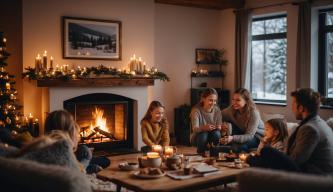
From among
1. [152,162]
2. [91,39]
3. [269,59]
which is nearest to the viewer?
[152,162]

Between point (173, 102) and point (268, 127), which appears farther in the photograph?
point (173, 102)

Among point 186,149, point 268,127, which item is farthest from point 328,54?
point 268,127

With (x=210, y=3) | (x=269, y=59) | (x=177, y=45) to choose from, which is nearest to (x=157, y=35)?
(x=177, y=45)

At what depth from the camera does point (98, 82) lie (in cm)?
612

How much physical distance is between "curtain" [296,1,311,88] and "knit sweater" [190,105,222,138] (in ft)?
6.74

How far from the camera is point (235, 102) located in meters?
5.04

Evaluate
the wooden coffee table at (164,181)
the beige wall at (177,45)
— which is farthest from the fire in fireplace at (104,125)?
the wooden coffee table at (164,181)

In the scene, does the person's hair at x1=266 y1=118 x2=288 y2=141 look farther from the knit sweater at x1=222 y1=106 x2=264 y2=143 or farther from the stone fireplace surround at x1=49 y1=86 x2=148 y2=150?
the stone fireplace surround at x1=49 y1=86 x2=148 y2=150

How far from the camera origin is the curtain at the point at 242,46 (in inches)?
294

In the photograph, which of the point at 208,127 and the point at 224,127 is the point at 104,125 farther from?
the point at 224,127

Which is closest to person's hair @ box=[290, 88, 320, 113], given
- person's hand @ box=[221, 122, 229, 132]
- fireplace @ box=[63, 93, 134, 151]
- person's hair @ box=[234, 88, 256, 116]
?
person's hand @ box=[221, 122, 229, 132]

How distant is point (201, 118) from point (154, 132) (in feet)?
2.32

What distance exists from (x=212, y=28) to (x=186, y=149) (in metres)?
2.45

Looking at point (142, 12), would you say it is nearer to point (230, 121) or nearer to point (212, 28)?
point (212, 28)
